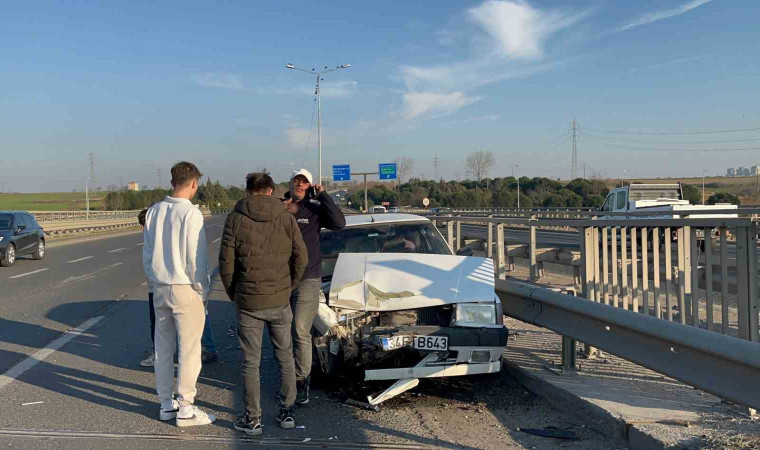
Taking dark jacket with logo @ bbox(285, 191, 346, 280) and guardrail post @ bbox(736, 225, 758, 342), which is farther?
dark jacket with logo @ bbox(285, 191, 346, 280)

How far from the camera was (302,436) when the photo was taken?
4594 millimetres

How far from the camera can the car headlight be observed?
5.29m

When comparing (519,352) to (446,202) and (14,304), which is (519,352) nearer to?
(14,304)

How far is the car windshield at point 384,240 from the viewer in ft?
23.1

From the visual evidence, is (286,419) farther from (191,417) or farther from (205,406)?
(205,406)

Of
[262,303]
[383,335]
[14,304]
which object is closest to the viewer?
[262,303]

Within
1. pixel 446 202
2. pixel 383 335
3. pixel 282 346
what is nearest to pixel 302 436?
pixel 282 346

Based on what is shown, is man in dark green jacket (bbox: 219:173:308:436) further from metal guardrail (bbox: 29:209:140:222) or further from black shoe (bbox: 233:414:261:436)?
metal guardrail (bbox: 29:209:140:222)

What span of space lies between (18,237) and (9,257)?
89cm

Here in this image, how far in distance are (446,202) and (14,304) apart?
48.4 metres

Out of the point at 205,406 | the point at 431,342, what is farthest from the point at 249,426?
the point at 431,342

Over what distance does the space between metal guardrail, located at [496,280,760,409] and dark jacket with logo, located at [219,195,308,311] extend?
238 cm

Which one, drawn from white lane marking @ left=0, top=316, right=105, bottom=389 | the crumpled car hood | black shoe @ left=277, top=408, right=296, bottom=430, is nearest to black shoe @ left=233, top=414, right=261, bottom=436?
black shoe @ left=277, top=408, right=296, bottom=430

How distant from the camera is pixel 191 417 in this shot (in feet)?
15.7
